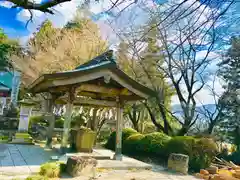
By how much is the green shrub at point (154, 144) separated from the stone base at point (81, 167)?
388 centimetres

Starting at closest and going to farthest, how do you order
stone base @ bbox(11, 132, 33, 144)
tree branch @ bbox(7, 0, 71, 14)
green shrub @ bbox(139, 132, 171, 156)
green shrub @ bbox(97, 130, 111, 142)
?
tree branch @ bbox(7, 0, 71, 14) → green shrub @ bbox(139, 132, 171, 156) → stone base @ bbox(11, 132, 33, 144) → green shrub @ bbox(97, 130, 111, 142)

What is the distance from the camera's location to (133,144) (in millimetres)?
9930

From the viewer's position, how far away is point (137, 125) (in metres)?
15.2

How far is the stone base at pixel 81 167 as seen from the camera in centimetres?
550

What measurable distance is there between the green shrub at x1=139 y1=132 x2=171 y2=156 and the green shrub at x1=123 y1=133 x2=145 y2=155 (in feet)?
0.69

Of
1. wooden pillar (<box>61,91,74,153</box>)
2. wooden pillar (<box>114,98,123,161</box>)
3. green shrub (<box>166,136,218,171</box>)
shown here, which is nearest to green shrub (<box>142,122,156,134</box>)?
green shrub (<box>166,136,218,171</box>)

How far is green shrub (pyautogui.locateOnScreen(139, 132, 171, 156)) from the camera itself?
9.05m

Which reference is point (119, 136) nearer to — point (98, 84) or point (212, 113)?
point (98, 84)

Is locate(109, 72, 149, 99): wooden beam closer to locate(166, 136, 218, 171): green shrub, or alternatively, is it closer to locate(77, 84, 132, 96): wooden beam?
locate(77, 84, 132, 96): wooden beam

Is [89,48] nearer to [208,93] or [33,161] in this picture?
[208,93]

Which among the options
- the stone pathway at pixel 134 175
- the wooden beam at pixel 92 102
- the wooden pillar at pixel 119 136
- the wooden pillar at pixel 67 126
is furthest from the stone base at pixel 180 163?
the wooden pillar at pixel 67 126

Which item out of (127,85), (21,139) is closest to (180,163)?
(127,85)

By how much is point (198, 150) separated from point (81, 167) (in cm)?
466

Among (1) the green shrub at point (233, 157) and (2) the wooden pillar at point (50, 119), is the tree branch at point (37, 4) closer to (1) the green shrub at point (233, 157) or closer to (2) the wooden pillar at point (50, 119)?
(2) the wooden pillar at point (50, 119)
